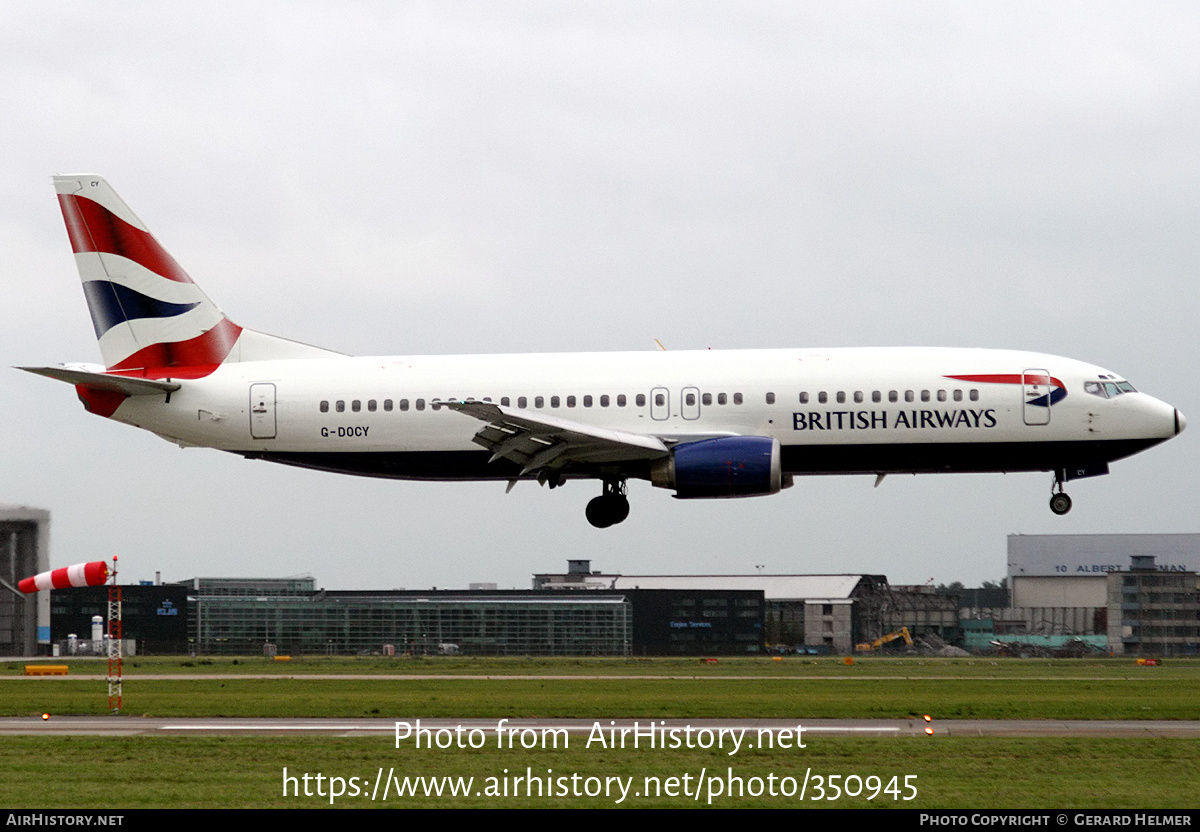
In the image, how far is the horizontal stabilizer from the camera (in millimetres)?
41688

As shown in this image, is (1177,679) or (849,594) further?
(849,594)

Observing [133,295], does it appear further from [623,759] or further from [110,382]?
[623,759]

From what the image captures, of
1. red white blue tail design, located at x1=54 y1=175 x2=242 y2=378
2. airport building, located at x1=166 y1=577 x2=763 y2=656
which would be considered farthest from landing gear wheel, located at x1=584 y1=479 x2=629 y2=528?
airport building, located at x1=166 y1=577 x2=763 y2=656

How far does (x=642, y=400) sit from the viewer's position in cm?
4062

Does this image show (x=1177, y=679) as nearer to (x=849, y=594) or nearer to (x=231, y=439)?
(x=231, y=439)

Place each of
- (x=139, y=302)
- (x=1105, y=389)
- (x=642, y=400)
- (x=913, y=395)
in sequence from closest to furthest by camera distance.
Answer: (x=913, y=395) → (x=1105, y=389) → (x=642, y=400) → (x=139, y=302)

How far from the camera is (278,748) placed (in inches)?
1077

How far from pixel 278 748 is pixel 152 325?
823 inches

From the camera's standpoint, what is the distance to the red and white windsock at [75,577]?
4116cm

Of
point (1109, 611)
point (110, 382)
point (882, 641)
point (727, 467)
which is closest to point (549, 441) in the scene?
point (727, 467)

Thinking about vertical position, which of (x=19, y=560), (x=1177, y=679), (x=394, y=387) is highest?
(x=394, y=387)

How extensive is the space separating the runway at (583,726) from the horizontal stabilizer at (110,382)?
1052cm

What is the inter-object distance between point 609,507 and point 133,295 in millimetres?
16102
